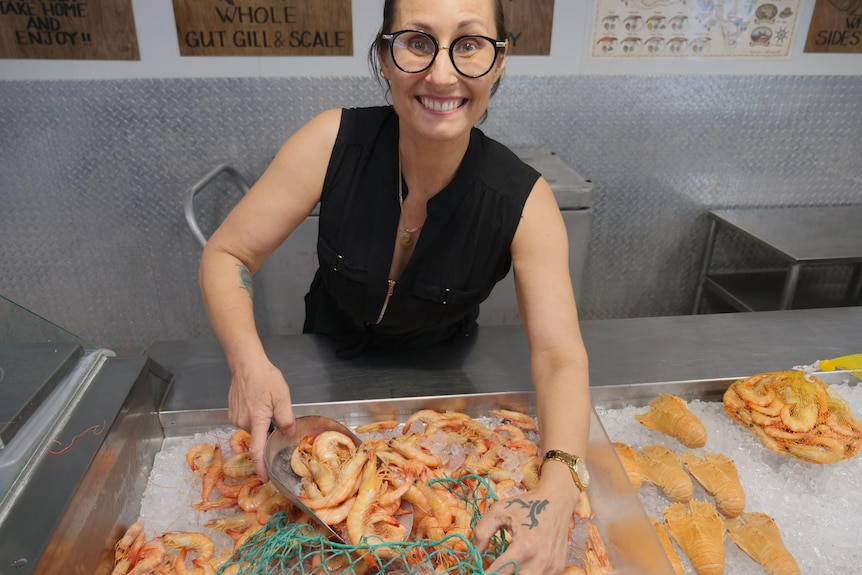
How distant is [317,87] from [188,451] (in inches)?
84.4

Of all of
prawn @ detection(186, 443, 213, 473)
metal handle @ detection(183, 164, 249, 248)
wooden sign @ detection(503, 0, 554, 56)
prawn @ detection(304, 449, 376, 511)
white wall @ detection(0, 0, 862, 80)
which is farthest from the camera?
wooden sign @ detection(503, 0, 554, 56)

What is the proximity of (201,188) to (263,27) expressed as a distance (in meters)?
0.86

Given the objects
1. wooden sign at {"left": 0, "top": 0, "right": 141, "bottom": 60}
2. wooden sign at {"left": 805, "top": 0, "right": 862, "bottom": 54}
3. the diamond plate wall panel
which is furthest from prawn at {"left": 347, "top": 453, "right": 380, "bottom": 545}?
wooden sign at {"left": 805, "top": 0, "right": 862, "bottom": 54}

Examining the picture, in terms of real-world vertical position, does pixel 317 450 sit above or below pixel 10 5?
below

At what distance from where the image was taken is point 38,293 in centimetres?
321

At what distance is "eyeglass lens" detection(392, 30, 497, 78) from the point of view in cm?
119

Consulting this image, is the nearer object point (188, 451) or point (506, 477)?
point (506, 477)

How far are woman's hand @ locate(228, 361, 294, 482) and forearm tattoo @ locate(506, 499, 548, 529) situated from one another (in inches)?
20.2

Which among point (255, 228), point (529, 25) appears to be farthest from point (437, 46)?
point (529, 25)

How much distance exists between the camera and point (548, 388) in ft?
4.42

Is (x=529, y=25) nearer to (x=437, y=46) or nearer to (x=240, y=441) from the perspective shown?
(x=437, y=46)

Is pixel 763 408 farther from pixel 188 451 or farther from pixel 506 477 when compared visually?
pixel 188 451

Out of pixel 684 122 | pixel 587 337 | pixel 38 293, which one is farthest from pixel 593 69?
pixel 38 293

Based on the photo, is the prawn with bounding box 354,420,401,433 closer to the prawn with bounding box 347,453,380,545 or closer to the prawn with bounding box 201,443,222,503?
the prawn with bounding box 347,453,380,545
